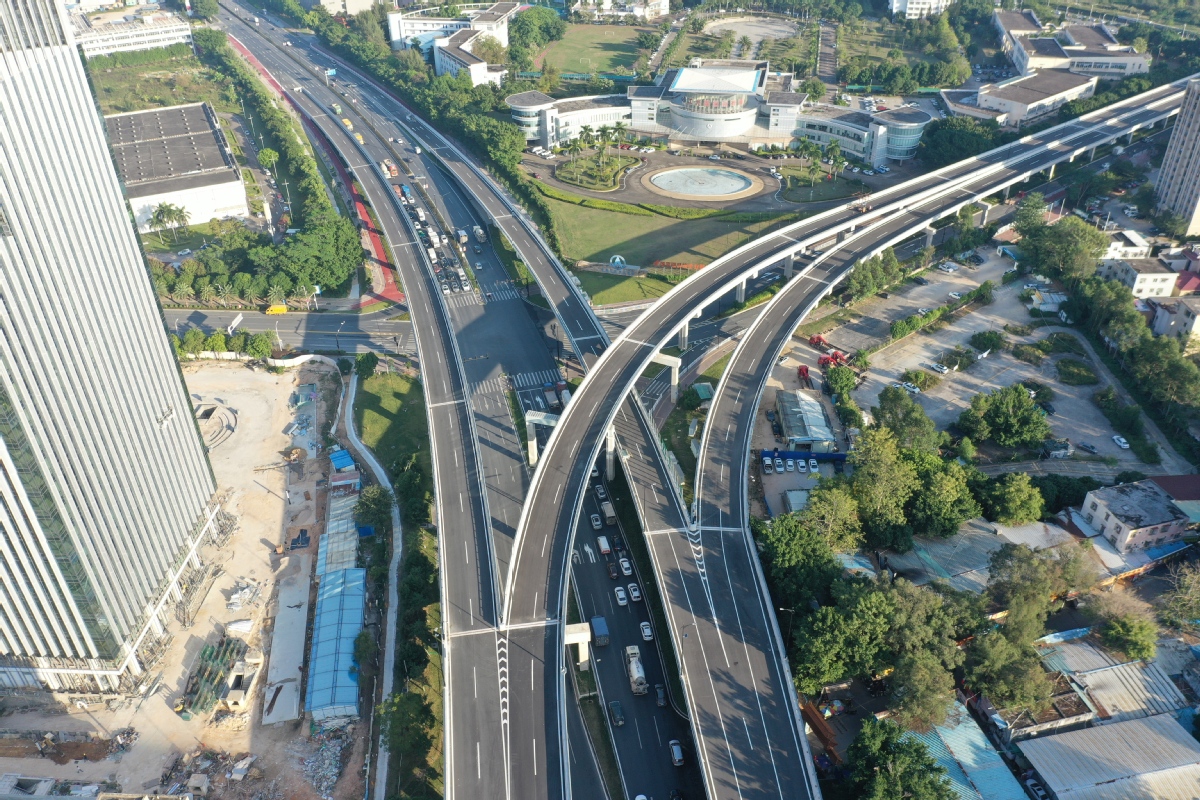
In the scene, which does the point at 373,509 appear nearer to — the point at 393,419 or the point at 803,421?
the point at 393,419

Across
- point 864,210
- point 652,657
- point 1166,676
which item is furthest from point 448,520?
point 864,210

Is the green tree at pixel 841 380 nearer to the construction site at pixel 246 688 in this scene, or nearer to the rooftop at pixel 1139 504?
the rooftop at pixel 1139 504

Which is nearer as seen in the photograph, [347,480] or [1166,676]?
[1166,676]

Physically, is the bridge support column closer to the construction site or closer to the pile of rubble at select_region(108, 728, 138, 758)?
the construction site

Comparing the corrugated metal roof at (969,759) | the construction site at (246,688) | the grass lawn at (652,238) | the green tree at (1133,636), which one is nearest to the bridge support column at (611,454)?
the construction site at (246,688)

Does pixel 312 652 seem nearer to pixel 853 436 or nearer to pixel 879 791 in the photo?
pixel 879 791

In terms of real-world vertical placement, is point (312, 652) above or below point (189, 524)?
below
